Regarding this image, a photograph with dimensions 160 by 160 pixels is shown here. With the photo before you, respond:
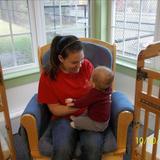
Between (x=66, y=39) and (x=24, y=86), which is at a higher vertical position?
(x=66, y=39)

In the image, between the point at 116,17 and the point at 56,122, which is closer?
the point at 56,122

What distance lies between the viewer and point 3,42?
6.95 ft

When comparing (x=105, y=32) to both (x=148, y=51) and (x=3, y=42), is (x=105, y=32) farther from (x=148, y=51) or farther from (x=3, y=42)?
(x=148, y=51)

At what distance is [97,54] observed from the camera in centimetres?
175

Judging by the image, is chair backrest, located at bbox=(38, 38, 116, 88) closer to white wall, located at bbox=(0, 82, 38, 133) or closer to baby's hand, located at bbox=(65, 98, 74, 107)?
baby's hand, located at bbox=(65, 98, 74, 107)

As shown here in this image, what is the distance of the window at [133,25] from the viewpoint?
2.09 metres

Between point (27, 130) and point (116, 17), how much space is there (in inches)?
64.0

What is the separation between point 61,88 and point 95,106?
0.84 feet

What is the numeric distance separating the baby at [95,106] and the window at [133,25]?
3.21ft

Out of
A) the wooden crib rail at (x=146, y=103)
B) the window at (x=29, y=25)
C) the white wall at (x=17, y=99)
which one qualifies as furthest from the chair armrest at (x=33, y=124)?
the window at (x=29, y=25)

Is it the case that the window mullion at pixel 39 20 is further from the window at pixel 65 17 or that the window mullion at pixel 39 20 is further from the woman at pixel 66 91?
the woman at pixel 66 91

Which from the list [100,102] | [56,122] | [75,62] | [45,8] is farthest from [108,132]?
[45,8]

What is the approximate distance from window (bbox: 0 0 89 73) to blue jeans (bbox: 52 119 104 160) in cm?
105

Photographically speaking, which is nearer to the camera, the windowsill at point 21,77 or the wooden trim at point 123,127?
the wooden trim at point 123,127
